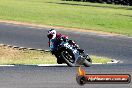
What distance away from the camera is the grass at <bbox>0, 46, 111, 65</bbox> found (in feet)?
65.3

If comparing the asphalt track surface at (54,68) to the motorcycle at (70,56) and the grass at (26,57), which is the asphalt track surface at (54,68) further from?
the grass at (26,57)

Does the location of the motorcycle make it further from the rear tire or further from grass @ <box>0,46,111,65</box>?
grass @ <box>0,46,111,65</box>

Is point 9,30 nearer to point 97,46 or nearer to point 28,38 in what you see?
point 28,38

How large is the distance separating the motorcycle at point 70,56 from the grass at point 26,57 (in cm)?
229

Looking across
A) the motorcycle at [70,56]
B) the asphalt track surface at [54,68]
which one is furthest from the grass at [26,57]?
the motorcycle at [70,56]

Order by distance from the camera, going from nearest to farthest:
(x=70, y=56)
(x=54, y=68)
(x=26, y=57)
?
(x=54, y=68), (x=70, y=56), (x=26, y=57)

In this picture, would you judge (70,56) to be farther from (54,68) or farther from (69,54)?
(54,68)

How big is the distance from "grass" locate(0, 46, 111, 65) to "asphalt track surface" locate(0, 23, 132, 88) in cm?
213

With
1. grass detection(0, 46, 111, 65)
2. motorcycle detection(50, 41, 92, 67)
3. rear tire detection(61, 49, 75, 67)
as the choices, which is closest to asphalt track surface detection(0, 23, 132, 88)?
motorcycle detection(50, 41, 92, 67)

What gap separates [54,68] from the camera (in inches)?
648

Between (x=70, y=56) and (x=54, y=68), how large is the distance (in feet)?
3.84

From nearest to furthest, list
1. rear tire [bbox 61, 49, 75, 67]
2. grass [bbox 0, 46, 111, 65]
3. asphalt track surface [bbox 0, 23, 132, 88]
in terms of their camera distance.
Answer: asphalt track surface [bbox 0, 23, 132, 88], rear tire [bbox 61, 49, 75, 67], grass [bbox 0, 46, 111, 65]

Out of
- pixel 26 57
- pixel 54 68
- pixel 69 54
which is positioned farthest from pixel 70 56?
pixel 26 57

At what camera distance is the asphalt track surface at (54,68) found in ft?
44.4
